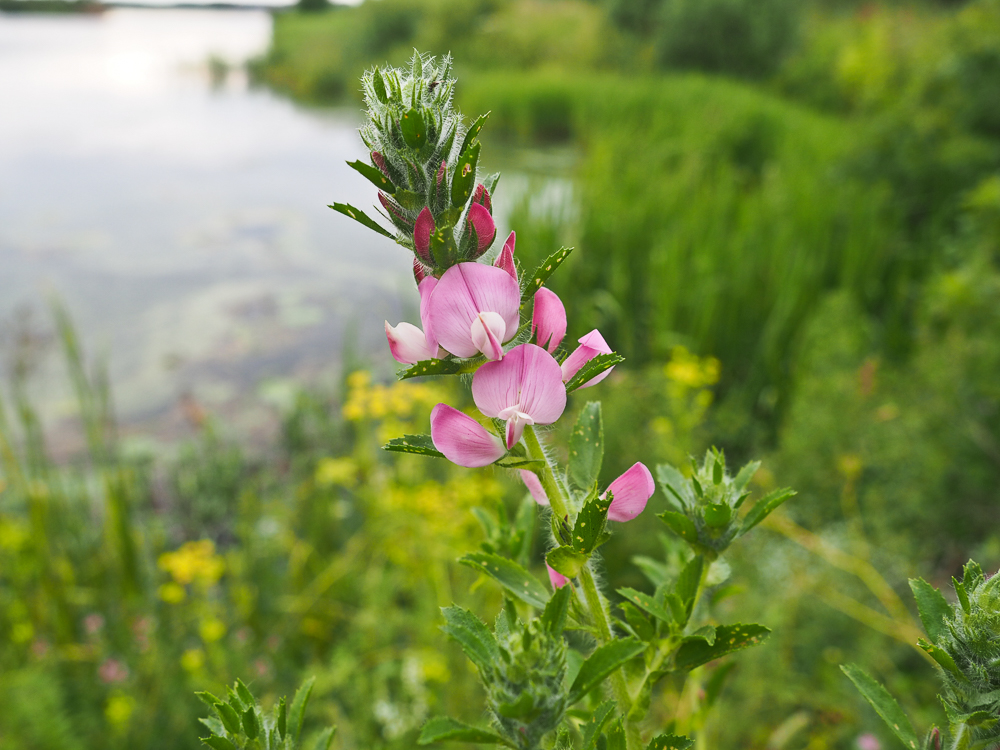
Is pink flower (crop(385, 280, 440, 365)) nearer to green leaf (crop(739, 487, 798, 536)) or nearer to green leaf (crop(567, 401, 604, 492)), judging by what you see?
green leaf (crop(567, 401, 604, 492))

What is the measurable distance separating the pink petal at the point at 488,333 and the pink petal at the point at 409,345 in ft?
0.10

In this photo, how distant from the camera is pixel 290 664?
5.76 feet

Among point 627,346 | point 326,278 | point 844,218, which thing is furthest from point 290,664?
point 326,278

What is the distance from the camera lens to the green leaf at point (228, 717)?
1.09 ft

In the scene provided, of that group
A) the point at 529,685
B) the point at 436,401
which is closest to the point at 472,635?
the point at 529,685

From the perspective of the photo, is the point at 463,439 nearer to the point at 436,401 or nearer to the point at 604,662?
the point at 604,662

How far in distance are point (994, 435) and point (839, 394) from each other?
393 millimetres

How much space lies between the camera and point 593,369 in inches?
13.3

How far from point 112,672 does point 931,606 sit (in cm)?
193

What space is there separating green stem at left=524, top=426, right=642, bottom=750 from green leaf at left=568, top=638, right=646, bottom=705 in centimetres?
3

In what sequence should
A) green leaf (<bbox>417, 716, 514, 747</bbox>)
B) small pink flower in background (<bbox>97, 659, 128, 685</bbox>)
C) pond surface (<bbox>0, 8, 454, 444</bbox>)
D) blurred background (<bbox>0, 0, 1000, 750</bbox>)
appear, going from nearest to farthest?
green leaf (<bbox>417, 716, 514, 747</bbox>) → blurred background (<bbox>0, 0, 1000, 750</bbox>) → small pink flower in background (<bbox>97, 659, 128, 685</bbox>) → pond surface (<bbox>0, 8, 454, 444</bbox>)

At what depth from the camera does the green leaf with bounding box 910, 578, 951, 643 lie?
0.34 m

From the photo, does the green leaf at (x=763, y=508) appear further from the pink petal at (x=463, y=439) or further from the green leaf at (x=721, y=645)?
the pink petal at (x=463, y=439)

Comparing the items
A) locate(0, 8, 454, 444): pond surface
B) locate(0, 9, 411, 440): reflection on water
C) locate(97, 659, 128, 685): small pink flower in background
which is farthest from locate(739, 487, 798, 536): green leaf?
locate(0, 9, 411, 440): reflection on water
